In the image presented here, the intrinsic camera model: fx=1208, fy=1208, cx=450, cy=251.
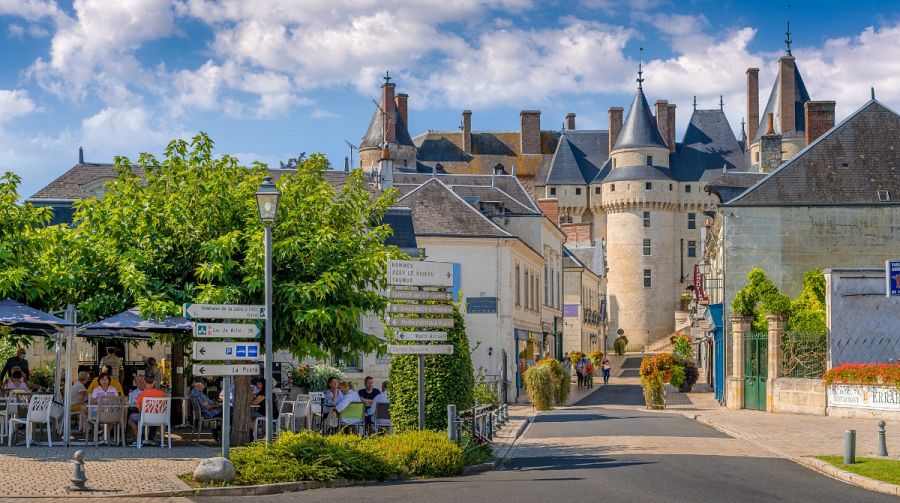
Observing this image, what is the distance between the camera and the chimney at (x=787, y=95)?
272 feet

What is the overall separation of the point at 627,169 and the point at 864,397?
77271 millimetres

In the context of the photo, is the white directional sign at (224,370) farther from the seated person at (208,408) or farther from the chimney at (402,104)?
the chimney at (402,104)

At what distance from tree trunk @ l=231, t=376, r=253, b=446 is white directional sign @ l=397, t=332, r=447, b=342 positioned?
9.98 ft

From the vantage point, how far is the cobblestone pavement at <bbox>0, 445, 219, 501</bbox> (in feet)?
41.7

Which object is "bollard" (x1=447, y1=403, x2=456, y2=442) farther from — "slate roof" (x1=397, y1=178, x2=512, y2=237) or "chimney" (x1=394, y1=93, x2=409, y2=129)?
"chimney" (x1=394, y1=93, x2=409, y2=129)

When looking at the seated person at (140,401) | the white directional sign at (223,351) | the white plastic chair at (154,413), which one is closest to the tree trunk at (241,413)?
the seated person at (140,401)

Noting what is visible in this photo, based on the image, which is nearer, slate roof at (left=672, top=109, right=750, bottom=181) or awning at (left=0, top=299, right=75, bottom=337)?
awning at (left=0, top=299, right=75, bottom=337)

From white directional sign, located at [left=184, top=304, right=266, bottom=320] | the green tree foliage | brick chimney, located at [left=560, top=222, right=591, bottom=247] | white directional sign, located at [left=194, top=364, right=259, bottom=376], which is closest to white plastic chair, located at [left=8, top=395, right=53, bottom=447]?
white directional sign, located at [left=184, top=304, right=266, bottom=320]

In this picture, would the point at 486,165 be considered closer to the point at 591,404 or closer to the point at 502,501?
the point at 591,404

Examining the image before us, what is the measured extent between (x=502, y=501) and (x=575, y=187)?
318 feet

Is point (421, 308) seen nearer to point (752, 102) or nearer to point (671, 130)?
point (752, 102)

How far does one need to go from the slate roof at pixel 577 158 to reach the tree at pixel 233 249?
3506 inches

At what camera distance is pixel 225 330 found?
14.0 m

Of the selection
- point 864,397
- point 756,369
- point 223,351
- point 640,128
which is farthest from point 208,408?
point 640,128
